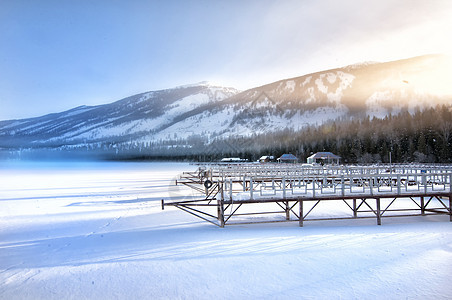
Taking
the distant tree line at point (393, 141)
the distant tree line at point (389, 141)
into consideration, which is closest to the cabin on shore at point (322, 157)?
the distant tree line at point (393, 141)

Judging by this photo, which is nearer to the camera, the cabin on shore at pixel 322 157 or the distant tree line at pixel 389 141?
the cabin on shore at pixel 322 157

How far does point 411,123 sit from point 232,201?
298 ft

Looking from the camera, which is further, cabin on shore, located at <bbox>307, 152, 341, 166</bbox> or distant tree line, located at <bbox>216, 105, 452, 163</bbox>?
distant tree line, located at <bbox>216, 105, 452, 163</bbox>

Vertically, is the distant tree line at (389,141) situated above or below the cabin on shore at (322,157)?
above

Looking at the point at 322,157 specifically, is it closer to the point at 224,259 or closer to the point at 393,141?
the point at 393,141

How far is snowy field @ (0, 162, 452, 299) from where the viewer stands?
7.58 meters

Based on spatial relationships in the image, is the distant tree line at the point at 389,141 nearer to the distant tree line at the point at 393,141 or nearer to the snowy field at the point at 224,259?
the distant tree line at the point at 393,141

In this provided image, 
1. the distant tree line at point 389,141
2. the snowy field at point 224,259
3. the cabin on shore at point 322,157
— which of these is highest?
the distant tree line at point 389,141

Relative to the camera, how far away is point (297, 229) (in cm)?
1352

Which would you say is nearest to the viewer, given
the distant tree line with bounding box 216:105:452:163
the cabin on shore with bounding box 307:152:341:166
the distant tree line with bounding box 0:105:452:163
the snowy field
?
the snowy field

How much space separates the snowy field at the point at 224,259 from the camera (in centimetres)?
758

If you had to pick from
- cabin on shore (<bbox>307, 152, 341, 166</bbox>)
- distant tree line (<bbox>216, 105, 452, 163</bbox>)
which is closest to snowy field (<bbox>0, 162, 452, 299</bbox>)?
cabin on shore (<bbox>307, 152, 341, 166</bbox>)

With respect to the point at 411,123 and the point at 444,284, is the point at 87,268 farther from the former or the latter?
the point at 411,123

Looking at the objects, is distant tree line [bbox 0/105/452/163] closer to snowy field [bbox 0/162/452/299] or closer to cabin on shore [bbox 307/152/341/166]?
cabin on shore [bbox 307/152/341/166]
